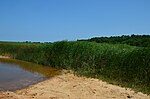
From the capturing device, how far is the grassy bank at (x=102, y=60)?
1989cm

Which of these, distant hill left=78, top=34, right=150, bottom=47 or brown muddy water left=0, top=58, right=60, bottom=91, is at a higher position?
distant hill left=78, top=34, right=150, bottom=47

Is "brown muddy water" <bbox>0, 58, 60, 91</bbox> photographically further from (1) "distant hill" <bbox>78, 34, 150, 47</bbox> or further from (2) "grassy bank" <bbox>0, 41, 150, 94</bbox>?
(1) "distant hill" <bbox>78, 34, 150, 47</bbox>

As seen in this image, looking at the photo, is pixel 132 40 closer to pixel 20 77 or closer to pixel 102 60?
pixel 102 60

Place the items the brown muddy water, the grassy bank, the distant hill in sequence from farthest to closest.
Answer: the distant hill, the grassy bank, the brown muddy water

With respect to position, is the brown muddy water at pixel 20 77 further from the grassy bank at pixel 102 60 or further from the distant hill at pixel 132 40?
the distant hill at pixel 132 40

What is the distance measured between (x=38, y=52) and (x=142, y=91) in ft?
89.2

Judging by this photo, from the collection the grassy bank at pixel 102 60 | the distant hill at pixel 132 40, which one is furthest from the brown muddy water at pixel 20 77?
the distant hill at pixel 132 40

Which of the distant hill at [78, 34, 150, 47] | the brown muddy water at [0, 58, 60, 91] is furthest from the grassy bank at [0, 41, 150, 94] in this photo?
the distant hill at [78, 34, 150, 47]

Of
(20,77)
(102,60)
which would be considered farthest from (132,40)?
(20,77)

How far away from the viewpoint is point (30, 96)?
13.8m

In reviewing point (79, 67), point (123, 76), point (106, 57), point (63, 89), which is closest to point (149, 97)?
point (63, 89)

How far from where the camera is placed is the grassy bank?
1989 cm

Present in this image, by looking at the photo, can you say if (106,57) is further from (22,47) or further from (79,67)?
(22,47)

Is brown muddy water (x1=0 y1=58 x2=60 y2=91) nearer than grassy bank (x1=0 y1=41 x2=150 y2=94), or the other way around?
brown muddy water (x1=0 y1=58 x2=60 y2=91)
